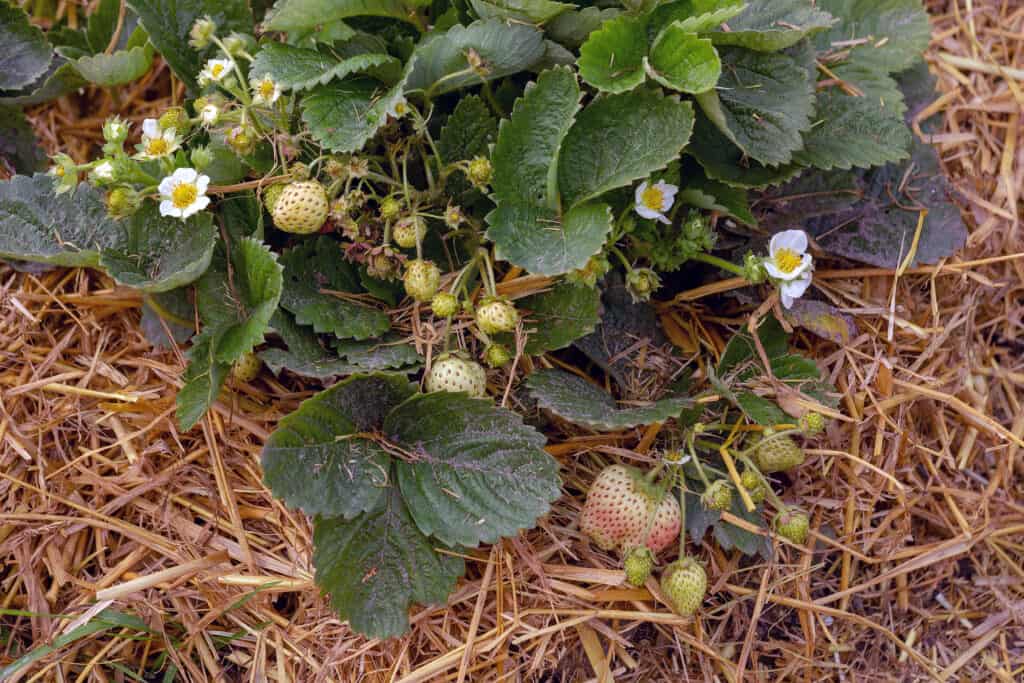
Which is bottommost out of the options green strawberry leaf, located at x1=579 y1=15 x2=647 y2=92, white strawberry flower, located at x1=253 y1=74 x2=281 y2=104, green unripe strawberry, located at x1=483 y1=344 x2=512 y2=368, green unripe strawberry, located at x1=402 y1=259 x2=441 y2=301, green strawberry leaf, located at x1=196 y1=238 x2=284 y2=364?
green unripe strawberry, located at x1=483 y1=344 x2=512 y2=368

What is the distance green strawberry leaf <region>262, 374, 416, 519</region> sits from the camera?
138 centimetres

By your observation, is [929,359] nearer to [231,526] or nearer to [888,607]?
[888,607]

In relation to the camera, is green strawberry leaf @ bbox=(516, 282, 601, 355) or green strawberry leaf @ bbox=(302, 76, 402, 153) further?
green strawberry leaf @ bbox=(516, 282, 601, 355)

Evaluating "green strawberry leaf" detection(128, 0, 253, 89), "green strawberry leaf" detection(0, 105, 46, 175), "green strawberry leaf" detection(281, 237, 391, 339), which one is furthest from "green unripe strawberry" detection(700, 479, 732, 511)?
"green strawberry leaf" detection(0, 105, 46, 175)

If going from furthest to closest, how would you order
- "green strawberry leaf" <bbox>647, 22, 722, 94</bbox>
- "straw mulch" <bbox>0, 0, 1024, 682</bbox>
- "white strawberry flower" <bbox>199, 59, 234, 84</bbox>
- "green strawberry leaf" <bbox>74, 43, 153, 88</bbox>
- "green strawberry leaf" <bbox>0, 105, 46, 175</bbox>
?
"green strawberry leaf" <bbox>0, 105, 46, 175</bbox>
"green strawberry leaf" <bbox>74, 43, 153, 88</bbox>
"straw mulch" <bbox>0, 0, 1024, 682</bbox>
"white strawberry flower" <bbox>199, 59, 234, 84</bbox>
"green strawberry leaf" <bbox>647, 22, 722, 94</bbox>

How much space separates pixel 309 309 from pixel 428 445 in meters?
0.34

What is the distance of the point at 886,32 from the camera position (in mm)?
1821

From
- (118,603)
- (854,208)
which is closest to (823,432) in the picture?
(854,208)

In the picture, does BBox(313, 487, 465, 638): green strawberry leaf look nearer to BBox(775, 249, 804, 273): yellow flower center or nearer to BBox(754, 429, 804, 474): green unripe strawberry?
BBox(754, 429, 804, 474): green unripe strawberry

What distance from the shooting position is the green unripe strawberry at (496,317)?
1383mm

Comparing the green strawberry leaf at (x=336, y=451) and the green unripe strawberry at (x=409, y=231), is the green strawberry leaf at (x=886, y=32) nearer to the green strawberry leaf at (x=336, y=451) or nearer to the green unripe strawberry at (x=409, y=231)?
the green unripe strawberry at (x=409, y=231)

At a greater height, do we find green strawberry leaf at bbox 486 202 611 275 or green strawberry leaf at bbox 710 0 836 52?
green strawberry leaf at bbox 710 0 836 52

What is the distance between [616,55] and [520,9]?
0.61 feet

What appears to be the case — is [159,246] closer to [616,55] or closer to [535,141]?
[535,141]
